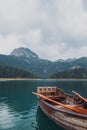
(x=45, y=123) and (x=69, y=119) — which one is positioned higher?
(x=69, y=119)

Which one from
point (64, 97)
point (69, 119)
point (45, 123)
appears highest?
point (64, 97)

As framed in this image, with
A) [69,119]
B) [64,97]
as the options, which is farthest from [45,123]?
[64,97]

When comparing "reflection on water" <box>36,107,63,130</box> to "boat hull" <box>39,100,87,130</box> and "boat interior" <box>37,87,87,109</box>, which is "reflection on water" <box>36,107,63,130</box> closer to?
"boat hull" <box>39,100,87,130</box>

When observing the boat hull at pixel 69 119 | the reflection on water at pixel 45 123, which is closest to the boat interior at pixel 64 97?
the boat hull at pixel 69 119

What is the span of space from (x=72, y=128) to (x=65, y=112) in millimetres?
2122

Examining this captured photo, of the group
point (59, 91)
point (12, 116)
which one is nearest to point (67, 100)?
point (59, 91)

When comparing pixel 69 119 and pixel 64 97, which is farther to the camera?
pixel 64 97

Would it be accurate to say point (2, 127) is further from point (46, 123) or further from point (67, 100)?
point (67, 100)

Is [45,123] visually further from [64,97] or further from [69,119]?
[64,97]

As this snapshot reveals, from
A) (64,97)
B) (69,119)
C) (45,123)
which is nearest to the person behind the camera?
(69,119)

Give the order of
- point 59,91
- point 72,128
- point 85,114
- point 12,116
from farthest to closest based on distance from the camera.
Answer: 1. point 59,91
2. point 12,116
3. point 72,128
4. point 85,114

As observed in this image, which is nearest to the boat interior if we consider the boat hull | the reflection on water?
the boat hull

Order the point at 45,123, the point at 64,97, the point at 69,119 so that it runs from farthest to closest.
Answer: the point at 64,97 < the point at 45,123 < the point at 69,119

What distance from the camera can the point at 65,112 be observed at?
27812 millimetres
